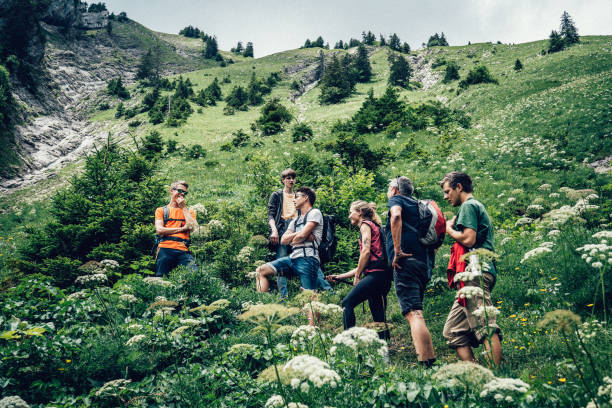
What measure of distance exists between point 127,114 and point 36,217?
147 feet

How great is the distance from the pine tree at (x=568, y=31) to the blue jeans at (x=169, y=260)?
212ft

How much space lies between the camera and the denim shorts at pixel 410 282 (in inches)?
164

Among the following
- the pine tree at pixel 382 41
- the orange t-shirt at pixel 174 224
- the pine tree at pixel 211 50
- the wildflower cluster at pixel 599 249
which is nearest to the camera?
the wildflower cluster at pixel 599 249

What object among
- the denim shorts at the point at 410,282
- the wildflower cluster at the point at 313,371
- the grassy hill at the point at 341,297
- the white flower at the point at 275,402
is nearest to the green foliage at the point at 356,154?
the grassy hill at the point at 341,297

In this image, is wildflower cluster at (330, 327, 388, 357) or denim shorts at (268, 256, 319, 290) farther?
denim shorts at (268, 256, 319, 290)

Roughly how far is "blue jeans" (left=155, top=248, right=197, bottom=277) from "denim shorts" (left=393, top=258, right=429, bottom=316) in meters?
4.25

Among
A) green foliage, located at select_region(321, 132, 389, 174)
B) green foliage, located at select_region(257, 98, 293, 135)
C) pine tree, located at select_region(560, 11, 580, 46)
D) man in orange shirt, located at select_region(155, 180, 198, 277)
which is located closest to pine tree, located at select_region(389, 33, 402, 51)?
pine tree, located at select_region(560, 11, 580, 46)

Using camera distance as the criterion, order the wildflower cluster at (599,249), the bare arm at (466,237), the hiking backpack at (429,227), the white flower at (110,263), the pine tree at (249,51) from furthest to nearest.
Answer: the pine tree at (249,51) → the white flower at (110,263) → the hiking backpack at (429,227) → the bare arm at (466,237) → the wildflower cluster at (599,249)

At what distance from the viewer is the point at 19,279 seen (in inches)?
282

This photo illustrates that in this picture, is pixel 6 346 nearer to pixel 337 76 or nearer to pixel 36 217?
pixel 36 217

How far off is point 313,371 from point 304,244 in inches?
150

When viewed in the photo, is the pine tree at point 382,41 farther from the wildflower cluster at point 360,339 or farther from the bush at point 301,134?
the wildflower cluster at point 360,339

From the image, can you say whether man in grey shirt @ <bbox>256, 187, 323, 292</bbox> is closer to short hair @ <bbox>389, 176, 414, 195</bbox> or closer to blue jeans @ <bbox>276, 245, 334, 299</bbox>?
blue jeans @ <bbox>276, 245, 334, 299</bbox>

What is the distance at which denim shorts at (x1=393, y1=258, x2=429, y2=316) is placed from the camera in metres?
4.16
